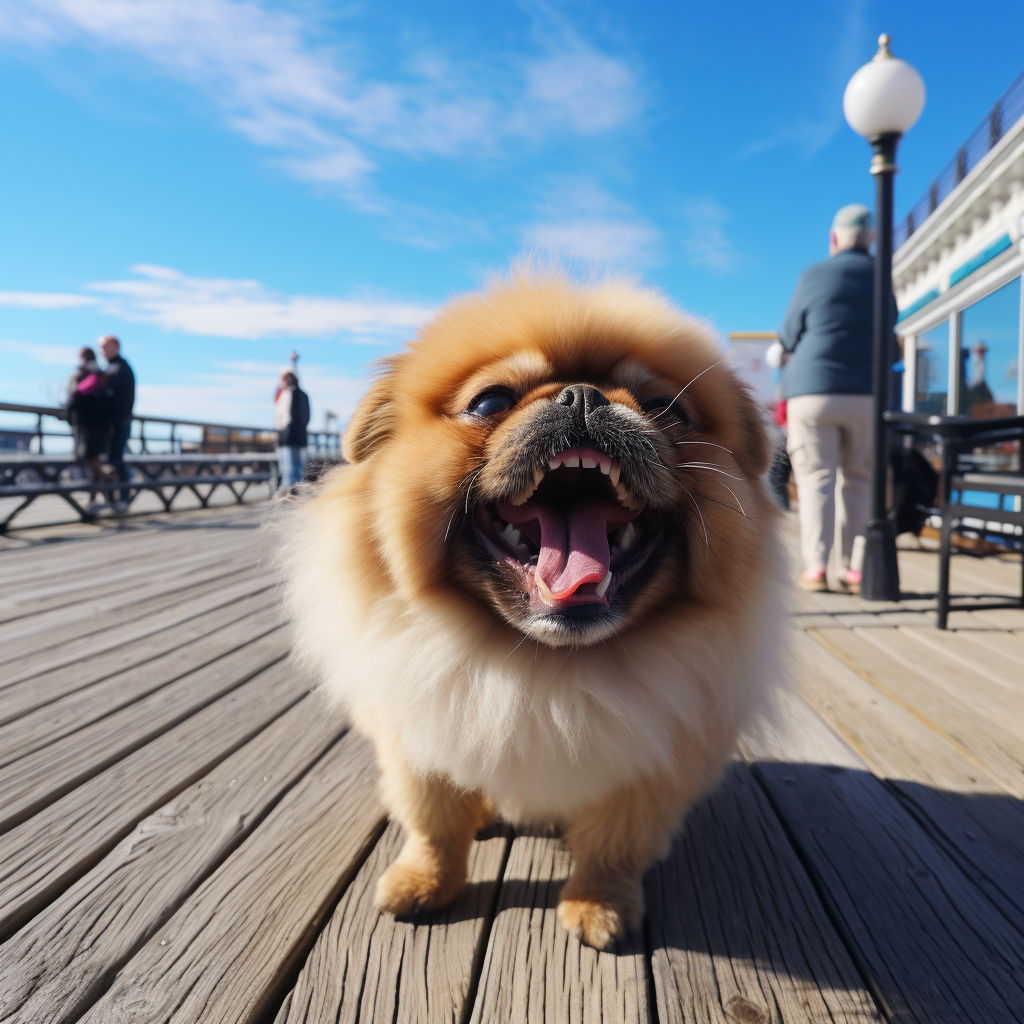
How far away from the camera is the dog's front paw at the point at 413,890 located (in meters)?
1.21

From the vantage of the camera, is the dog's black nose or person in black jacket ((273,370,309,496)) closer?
the dog's black nose

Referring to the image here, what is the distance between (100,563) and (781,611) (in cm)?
474

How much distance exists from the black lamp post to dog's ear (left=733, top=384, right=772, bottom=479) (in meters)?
2.59

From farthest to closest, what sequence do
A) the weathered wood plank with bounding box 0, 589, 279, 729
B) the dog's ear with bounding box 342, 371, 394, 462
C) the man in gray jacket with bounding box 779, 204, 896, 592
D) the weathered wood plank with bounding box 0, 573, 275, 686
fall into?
the man in gray jacket with bounding box 779, 204, 896, 592 → the weathered wood plank with bounding box 0, 573, 275, 686 → the weathered wood plank with bounding box 0, 589, 279, 729 → the dog's ear with bounding box 342, 371, 394, 462

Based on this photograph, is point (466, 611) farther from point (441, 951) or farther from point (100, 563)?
point (100, 563)

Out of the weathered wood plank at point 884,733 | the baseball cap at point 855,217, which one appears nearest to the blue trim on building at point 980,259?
the baseball cap at point 855,217

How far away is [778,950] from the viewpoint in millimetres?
1136

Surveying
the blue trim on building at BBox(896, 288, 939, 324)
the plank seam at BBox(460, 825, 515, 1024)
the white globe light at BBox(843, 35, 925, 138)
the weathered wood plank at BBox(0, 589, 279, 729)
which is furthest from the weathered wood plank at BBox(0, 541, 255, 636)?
the blue trim on building at BBox(896, 288, 939, 324)

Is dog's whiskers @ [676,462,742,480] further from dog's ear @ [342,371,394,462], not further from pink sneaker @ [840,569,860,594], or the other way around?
pink sneaker @ [840,569,860,594]

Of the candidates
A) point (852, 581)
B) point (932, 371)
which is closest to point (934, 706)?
point (852, 581)

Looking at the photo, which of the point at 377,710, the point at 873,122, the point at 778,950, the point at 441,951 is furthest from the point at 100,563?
the point at 873,122

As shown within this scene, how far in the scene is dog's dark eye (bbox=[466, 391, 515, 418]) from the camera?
128cm

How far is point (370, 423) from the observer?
142cm

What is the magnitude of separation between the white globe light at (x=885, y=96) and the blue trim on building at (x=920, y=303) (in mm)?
6629
